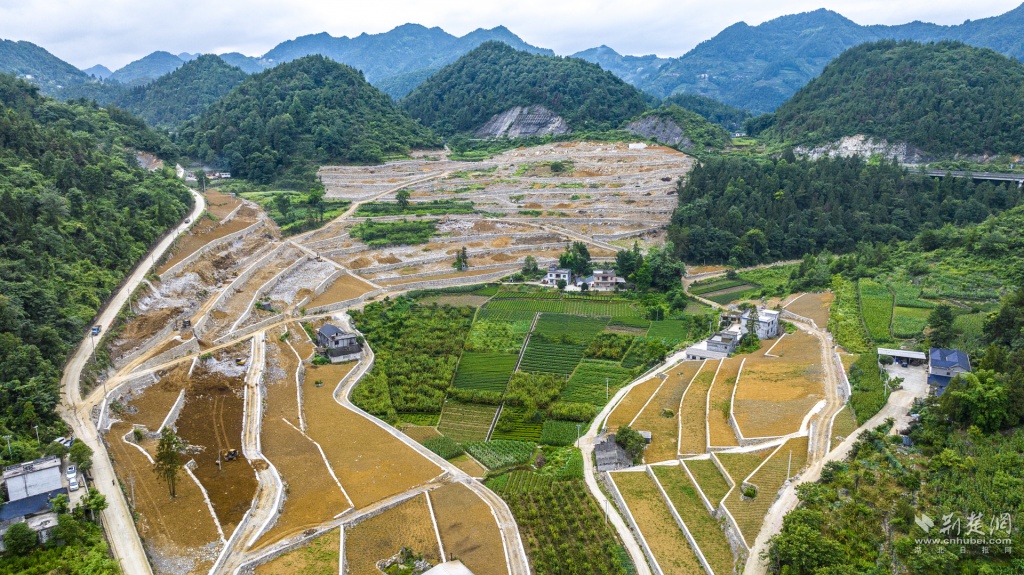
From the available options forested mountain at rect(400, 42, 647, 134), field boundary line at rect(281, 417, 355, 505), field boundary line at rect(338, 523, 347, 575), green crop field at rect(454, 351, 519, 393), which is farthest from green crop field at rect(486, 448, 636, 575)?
forested mountain at rect(400, 42, 647, 134)

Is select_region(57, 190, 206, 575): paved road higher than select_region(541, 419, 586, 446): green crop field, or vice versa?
select_region(57, 190, 206, 575): paved road

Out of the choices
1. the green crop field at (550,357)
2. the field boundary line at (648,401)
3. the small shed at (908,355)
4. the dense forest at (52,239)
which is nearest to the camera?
the dense forest at (52,239)

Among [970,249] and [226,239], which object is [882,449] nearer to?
[970,249]

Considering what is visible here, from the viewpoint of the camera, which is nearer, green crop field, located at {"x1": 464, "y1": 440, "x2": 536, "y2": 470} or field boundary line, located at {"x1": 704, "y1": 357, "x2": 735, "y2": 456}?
field boundary line, located at {"x1": 704, "y1": 357, "x2": 735, "y2": 456}

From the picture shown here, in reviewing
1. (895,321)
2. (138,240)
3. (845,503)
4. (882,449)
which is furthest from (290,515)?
(895,321)

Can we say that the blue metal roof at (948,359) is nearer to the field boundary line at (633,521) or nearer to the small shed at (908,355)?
the small shed at (908,355)

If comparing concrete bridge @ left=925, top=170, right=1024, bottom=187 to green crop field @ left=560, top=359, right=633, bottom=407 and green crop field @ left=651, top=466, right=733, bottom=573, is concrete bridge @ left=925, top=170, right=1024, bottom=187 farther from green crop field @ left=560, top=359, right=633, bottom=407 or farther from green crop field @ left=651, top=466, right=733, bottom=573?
green crop field @ left=651, top=466, right=733, bottom=573

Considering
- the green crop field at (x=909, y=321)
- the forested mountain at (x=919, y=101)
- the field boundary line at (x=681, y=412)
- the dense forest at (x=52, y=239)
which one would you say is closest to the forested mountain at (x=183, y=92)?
the dense forest at (x=52, y=239)
